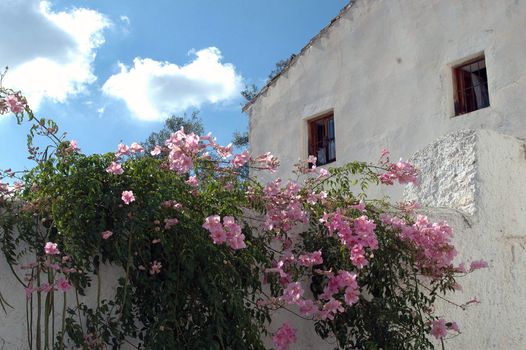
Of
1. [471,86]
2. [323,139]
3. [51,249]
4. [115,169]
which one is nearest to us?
[51,249]

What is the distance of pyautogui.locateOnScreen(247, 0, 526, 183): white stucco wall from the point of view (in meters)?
7.51

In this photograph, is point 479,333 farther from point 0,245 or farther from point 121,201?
point 0,245

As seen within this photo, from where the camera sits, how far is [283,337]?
10.6 ft

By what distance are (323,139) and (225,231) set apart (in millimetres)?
7222

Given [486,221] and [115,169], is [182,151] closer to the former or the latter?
[115,169]

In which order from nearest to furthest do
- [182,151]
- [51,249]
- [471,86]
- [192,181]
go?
[51,249] → [182,151] → [192,181] → [471,86]

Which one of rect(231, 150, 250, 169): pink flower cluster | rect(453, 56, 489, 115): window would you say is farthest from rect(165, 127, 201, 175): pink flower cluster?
rect(453, 56, 489, 115): window

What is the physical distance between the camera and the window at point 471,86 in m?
7.91

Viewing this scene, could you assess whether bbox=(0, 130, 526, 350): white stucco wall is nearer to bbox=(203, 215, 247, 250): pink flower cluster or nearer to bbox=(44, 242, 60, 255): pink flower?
bbox=(203, 215, 247, 250): pink flower cluster

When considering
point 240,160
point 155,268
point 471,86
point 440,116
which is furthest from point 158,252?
point 471,86

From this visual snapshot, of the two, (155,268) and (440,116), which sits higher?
(440,116)

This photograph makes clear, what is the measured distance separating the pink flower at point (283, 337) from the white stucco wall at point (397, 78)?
4878mm

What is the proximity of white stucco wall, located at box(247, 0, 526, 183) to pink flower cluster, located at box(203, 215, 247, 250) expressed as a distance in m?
5.23

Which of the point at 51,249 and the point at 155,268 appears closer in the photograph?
the point at 51,249
